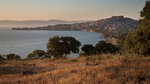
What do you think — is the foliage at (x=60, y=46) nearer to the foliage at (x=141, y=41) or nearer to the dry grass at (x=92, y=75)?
the foliage at (x=141, y=41)

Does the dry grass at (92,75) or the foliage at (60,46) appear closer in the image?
the dry grass at (92,75)

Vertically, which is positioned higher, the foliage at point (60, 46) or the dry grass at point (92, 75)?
the dry grass at point (92, 75)

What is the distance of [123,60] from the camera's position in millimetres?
5879

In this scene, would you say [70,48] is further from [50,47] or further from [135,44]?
[135,44]

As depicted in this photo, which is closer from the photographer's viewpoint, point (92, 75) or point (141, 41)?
point (92, 75)

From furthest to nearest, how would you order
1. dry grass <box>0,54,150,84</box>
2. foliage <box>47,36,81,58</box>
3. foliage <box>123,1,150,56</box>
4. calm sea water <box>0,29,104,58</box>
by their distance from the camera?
calm sea water <box>0,29,104,58</box>
foliage <box>47,36,81,58</box>
foliage <box>123,1,150,56</box>
dry grass <box>0,54,150,84</box>

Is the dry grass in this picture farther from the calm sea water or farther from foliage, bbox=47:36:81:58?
the calm sea water

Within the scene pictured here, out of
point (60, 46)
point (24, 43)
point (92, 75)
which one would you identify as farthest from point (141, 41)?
point (24, 43)

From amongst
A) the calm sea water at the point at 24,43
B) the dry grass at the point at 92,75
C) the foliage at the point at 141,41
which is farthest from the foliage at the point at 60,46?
the calm sea water at the point at 24,43

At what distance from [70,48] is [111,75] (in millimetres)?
23596

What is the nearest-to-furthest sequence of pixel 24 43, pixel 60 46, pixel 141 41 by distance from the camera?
pixel 141 41 → pixel 60 46 → pixel 24 43

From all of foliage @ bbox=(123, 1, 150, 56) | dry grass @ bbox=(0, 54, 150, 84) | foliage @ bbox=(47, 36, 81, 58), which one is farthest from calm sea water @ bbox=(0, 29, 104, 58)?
dry grass @ bbox=(0, 54, 150, 84)

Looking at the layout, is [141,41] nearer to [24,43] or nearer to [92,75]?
[92,75]

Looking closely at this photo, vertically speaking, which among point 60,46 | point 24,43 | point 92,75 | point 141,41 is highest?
point 141,41
